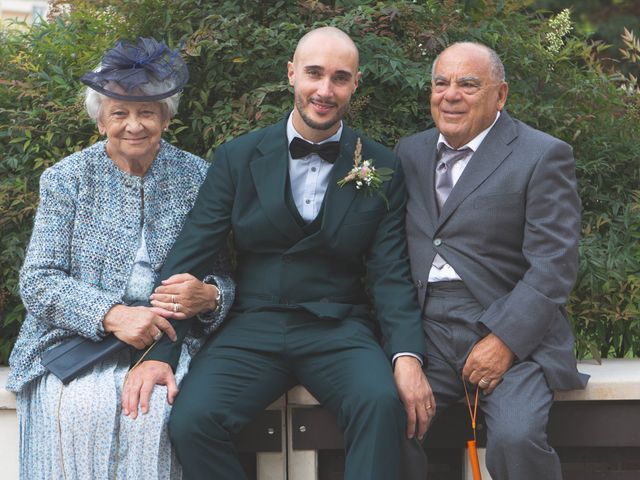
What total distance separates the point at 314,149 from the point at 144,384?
118 cm

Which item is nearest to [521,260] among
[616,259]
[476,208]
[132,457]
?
[476,208]

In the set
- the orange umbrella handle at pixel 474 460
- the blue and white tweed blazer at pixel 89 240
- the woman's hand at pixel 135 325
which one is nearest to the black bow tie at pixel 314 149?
the blue and white tweed blazer at pixel 89 240

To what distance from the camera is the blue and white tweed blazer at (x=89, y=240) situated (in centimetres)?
404

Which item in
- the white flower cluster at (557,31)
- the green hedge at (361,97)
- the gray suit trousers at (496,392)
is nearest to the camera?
the gray suit trousers at (496,392)

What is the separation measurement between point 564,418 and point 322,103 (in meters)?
1.61

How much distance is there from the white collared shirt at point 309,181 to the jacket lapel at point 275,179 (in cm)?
5

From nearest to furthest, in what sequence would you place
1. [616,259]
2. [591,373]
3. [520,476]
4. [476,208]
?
[520,476] < [476,208] < [591,373] < [616,259]

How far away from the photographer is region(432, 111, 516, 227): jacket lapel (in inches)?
160

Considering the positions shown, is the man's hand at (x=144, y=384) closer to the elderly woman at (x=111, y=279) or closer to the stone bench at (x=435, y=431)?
the elderly woman at (x=111, y=279)

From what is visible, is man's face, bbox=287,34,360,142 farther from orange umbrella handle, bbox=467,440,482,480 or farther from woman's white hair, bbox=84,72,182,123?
orange umbrella handle, bbox=467,440,482,480

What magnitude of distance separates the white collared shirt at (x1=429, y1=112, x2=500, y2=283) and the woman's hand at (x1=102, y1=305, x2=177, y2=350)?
3.54 feet

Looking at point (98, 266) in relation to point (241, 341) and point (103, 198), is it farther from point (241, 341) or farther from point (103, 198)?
point (241, 341)

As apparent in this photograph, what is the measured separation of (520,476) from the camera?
3.73 metres

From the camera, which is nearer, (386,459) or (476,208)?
(386,459)
